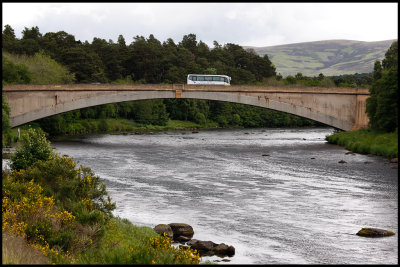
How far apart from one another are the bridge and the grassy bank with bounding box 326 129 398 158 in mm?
4364

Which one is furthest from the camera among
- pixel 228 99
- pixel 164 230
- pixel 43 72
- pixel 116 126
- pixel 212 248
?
pixel 116 126

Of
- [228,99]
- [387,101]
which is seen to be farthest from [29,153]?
[228,99]

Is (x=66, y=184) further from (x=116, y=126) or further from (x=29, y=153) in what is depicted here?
(x=116, y=126)

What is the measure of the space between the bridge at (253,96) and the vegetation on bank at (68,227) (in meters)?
44.5

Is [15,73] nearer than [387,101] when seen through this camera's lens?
No

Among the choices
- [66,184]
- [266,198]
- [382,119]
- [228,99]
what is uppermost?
[228,99]

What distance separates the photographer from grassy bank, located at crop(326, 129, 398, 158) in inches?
1982

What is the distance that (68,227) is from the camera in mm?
17312

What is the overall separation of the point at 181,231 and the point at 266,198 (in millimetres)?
9900

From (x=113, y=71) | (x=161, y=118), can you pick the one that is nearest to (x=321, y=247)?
(x=161, y=118)

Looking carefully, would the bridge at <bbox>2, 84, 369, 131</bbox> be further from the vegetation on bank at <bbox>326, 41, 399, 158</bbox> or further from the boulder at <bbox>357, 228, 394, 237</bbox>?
the boulder at <bbox>357, 228, 394, 237</bbox>

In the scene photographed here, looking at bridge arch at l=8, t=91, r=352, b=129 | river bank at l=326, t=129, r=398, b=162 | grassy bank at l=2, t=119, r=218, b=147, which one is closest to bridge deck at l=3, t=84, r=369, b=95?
bridge arch at l=8, t=91, r=352, b=129

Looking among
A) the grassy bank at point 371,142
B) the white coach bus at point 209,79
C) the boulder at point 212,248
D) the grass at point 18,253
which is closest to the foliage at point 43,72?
the white coach bus at point 209,79

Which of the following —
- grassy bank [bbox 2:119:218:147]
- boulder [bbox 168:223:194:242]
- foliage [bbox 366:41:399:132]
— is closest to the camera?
boulder [bbox 168:223:194:242]
